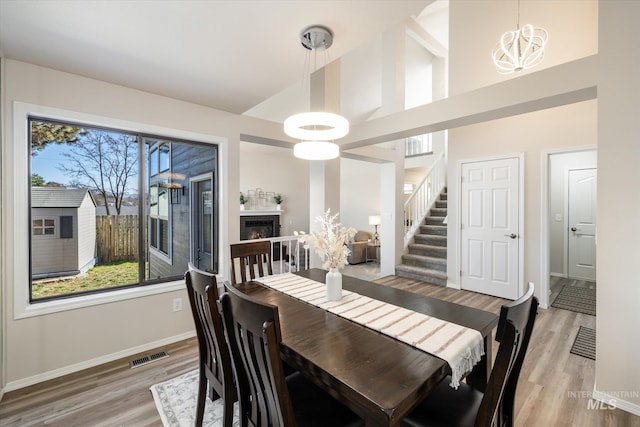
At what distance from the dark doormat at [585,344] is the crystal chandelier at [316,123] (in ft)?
9.85

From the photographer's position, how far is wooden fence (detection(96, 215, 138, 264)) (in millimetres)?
2604

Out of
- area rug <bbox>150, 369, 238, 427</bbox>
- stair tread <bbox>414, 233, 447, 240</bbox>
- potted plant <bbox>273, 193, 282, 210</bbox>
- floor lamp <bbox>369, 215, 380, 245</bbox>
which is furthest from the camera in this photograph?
potted plant <bbox>273, 193, 282, 210</bbox>

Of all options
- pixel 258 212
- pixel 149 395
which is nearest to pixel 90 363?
pixel 149 395

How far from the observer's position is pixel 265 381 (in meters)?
1.04

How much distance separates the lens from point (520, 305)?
0.98 metres

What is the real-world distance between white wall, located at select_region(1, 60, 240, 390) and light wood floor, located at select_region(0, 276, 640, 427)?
151mm

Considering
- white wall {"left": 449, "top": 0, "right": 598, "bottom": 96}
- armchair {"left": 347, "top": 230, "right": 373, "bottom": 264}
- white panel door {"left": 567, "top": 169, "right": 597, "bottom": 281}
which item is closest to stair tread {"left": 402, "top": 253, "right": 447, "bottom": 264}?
armchair {"left": 347, "top": 230, "right": 373, "bottom": 264}

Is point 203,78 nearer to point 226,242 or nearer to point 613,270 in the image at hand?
point 226,242

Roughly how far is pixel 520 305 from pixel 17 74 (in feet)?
11.5

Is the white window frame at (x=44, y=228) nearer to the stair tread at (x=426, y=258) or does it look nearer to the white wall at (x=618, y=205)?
the white wall at (x=618, y=205)

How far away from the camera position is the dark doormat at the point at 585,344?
2.55m

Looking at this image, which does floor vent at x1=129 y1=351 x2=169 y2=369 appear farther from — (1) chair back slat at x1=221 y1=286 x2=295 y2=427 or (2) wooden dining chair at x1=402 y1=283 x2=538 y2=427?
(2) wooden dining chair at x1=402 y1=283 x2=538 y2=427

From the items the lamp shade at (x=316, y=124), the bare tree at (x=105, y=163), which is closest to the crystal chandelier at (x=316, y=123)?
the lamp shade at (x=316, y=124)

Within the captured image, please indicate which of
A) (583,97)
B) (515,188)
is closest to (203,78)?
(583,97)
